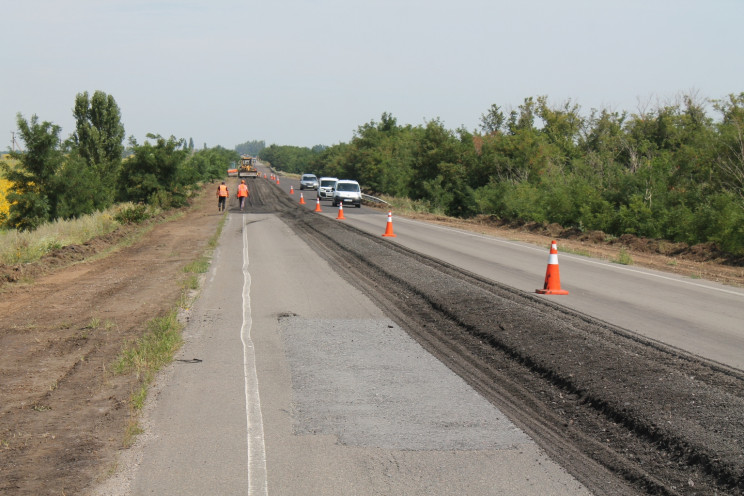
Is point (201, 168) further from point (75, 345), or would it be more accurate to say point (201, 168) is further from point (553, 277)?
point (75, 345)

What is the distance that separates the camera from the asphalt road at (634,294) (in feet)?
30.5

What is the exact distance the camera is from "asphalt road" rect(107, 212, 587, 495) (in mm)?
4930

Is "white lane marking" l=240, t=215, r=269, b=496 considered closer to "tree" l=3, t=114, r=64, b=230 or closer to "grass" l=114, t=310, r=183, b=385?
"grass" l=114, t=310, r=183, b=385

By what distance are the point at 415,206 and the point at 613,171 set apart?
20.7 metres

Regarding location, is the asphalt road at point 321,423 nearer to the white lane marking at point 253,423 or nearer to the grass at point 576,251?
the white lane marking at point 253,423

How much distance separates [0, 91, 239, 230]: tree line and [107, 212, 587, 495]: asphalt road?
23.1 m

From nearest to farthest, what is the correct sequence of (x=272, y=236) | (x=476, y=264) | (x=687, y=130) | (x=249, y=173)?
(x=476, y=264)
(x=272, y=236)
(x=687, y=130)
(x=249, y=173)

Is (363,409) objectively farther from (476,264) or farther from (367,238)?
(367,238)

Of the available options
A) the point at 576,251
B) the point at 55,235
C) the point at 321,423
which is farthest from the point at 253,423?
the point at 55,235

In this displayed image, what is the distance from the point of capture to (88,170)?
33.8 meters

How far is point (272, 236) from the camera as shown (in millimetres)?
26297

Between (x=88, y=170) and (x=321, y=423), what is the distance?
31161 mm

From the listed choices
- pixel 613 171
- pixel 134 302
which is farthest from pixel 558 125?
pixel 134 302

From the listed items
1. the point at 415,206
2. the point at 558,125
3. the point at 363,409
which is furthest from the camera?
the point at 558,125
